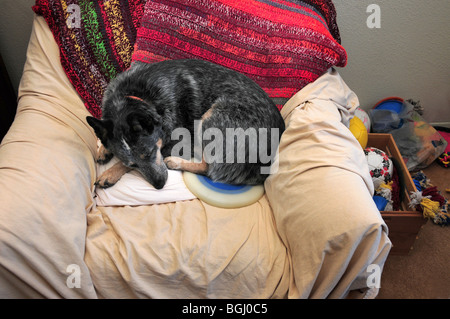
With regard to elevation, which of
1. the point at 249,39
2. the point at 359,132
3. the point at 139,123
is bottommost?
the point at 359,132

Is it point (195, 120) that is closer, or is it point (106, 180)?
point (106, 180)

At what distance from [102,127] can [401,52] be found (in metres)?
2.78

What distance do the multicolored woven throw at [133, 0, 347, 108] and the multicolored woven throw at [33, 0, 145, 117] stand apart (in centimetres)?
14

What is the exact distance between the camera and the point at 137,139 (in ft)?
6.08

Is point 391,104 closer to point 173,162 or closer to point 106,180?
point 173,162

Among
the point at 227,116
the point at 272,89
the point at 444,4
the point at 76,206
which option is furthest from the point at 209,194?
the point at 444,4

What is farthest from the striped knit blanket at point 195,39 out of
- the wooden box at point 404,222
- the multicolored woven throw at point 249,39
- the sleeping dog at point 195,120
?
the wooden box at point 404,222

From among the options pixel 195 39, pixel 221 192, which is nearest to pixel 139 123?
pixel 221 192

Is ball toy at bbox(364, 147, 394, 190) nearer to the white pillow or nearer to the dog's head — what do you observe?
the white pillow

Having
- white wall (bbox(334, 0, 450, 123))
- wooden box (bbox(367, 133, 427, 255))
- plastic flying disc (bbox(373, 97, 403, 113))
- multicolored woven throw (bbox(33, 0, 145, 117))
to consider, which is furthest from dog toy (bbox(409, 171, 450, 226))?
multicolored woven throw (bbox(33, 0, 145, 117))

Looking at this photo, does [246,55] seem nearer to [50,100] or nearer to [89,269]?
[50,100]

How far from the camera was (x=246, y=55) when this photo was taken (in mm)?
2340

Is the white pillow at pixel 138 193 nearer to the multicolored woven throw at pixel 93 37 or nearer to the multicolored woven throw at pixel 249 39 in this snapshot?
the multicolored woven throw at pixel 93 37

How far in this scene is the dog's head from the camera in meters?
1.77
